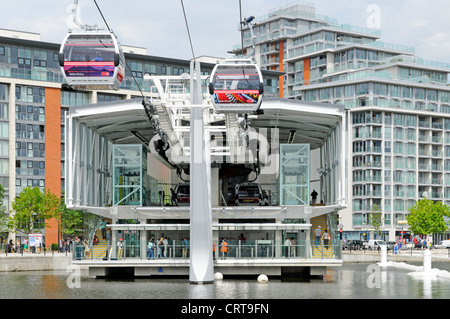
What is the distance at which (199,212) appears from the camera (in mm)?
42500

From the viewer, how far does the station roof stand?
166ft

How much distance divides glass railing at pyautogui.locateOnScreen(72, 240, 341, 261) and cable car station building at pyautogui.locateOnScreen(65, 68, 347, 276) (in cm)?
5

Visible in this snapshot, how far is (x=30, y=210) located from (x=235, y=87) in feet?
166

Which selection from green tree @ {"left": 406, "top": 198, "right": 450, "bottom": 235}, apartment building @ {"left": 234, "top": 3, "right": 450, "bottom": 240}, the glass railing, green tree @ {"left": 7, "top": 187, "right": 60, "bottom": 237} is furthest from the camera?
apartment building @ {"left": 234, "top": 3, "right": 450, "bottom": 240}

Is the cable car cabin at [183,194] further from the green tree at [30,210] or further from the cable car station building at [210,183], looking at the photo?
the green tree at [30,210]

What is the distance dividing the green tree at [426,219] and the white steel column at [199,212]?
64364mm

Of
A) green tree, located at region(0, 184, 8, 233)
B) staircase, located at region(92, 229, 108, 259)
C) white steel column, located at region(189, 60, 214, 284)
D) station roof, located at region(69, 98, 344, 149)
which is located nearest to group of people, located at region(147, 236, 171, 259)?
staircase, located at region(92, 229, 108, 259)

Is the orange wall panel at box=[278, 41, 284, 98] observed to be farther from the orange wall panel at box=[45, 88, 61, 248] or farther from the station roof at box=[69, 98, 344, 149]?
the station roof at box=[69, 98, 344, 149]

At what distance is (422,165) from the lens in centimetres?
11625

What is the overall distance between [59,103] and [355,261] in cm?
4275

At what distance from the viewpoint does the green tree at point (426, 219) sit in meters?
103

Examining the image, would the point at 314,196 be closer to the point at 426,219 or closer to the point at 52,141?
Result: the point at 52,141

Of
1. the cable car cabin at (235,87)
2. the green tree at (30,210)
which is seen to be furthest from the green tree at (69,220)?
the cable car cabin at (235,87)

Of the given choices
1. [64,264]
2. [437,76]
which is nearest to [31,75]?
[64,264]
